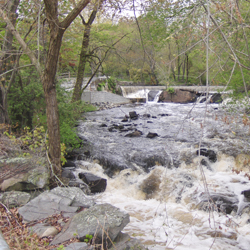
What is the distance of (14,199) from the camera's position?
468 cm

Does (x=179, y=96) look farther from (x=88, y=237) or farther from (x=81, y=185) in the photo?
(x=88, y=237)

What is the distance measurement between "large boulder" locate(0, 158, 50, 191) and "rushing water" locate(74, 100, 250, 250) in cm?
153

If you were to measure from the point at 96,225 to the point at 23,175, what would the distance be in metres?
2.73

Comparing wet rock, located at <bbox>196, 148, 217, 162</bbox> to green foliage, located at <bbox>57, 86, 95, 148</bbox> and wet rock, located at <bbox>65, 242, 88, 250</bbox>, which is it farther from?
wet rock, located at <bbox>65, 242, 88, 250</bbox>

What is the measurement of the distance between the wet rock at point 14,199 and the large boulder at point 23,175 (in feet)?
1.22

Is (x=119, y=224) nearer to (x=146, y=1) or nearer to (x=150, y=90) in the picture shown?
(x=146, y=1)

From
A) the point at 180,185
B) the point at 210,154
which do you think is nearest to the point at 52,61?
the point at 180,185

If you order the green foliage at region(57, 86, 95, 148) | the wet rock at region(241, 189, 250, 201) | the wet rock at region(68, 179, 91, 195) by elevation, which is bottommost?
the wet rock at region(68, 179, 91, 195)

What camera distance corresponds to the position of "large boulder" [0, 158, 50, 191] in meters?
5.22

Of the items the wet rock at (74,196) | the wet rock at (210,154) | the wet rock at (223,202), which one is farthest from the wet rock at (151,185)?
the wet rock at (74,196)

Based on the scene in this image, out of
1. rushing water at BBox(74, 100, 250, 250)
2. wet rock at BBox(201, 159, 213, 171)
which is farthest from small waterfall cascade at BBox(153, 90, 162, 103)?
wet rock at BBox(201, 159, 213, 171)

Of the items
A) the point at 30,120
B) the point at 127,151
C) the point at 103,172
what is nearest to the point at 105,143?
the point at 127,151

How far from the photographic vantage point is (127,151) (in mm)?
9102

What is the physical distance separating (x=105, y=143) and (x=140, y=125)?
10.7ft
